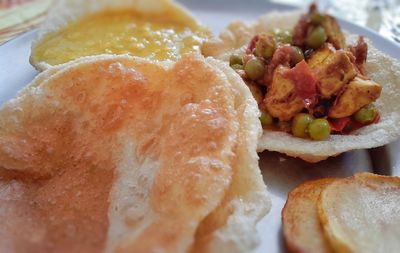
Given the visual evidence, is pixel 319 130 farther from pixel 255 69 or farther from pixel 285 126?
pixel 255 69

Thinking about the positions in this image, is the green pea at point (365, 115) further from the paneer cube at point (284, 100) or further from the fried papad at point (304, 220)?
the fried papad at point (304, 220)

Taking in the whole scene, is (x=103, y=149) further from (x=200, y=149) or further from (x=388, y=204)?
(x=388, y=204)

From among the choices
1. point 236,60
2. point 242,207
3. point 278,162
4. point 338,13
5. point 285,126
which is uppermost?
point 242,207

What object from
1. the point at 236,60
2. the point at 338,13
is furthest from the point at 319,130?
the point at 338,13

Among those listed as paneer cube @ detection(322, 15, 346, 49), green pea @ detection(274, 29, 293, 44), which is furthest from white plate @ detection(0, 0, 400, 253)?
green pea @ detection(274, 29, 293, 44)

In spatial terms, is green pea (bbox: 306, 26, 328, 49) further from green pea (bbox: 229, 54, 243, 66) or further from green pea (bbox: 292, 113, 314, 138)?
green pea (bbox: 292, 113, 314, 138)
